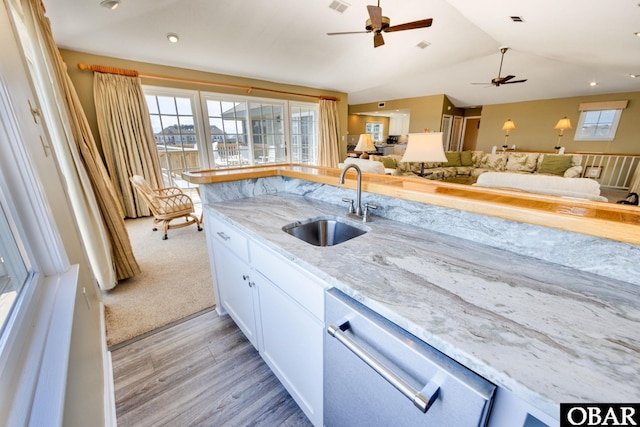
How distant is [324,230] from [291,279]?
0.49 meters

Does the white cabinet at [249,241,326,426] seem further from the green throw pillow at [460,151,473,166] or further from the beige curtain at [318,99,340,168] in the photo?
the green throw pillow at [460,151,473,166]

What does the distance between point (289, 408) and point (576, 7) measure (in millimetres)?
4342

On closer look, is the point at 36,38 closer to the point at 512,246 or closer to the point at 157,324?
the point at 157,324

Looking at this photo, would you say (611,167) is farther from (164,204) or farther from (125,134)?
(125,134)

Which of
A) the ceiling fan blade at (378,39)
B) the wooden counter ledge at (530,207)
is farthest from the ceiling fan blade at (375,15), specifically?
the wooden counter ledge at (530,207)

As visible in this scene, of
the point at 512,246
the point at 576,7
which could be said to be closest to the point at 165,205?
the point at 512,246

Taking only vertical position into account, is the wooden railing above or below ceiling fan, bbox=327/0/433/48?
below

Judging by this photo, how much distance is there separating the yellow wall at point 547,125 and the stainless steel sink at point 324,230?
856 centimetres

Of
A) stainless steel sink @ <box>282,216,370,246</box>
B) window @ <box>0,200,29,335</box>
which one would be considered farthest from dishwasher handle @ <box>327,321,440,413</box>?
window @ <box>0,200,29,335</box>

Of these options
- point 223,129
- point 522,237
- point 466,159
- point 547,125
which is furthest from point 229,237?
point 547,125

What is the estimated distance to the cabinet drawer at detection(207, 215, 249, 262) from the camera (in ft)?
4.24

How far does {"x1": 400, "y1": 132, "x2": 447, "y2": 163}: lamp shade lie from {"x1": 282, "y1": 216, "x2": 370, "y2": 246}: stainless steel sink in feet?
4.06

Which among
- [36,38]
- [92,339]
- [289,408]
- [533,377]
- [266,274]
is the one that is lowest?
[289,408]

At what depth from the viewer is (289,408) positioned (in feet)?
4.04
